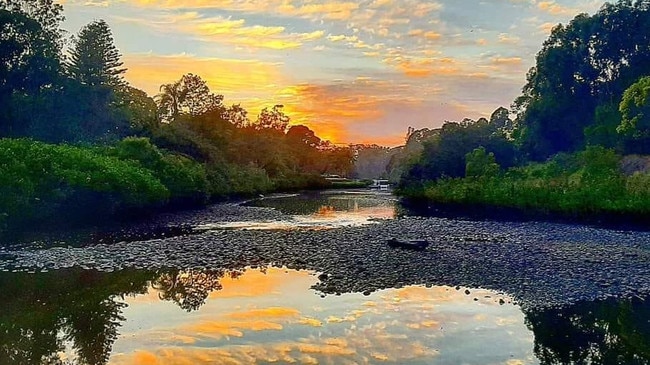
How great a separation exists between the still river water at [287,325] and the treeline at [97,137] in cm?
1513

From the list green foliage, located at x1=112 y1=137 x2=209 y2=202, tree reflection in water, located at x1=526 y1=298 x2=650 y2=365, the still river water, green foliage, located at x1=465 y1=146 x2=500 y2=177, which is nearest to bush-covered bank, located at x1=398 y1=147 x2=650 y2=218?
green foliage, located at x1=465 y1=146 x2=500 y2=177

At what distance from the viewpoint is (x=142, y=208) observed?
42.6 meters

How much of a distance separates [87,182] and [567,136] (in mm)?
46868

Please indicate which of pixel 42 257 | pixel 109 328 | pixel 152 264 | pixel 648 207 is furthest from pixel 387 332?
pixel 648 207

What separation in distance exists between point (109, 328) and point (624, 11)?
186 ft

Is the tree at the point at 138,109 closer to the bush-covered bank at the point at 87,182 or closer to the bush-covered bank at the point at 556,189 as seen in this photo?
the bush-covered bank at the point at 87,182

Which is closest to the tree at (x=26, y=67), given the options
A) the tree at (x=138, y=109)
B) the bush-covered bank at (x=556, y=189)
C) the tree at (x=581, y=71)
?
the tree at (x=138, y=109)

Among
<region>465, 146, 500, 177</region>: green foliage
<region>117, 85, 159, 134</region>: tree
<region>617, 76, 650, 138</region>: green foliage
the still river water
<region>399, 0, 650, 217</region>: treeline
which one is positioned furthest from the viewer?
<region>117, 85, 159, 134</region>: tree

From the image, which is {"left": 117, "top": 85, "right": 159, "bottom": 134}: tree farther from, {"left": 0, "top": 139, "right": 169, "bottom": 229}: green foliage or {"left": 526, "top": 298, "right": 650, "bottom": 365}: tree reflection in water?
{"left": 526, "top": 298, "right": 650, "bottom": 365}: tree reflection in water

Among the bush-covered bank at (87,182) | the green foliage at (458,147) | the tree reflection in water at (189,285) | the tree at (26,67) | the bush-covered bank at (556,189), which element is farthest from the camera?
the green foliage at (458,147)

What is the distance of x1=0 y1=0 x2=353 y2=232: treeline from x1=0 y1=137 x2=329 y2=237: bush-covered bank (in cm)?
7

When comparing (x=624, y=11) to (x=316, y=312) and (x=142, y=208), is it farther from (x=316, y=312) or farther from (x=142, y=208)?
(x=316, y=312)

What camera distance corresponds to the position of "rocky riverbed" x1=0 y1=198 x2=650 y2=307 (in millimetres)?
16625

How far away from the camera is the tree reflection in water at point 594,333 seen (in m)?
10.9
